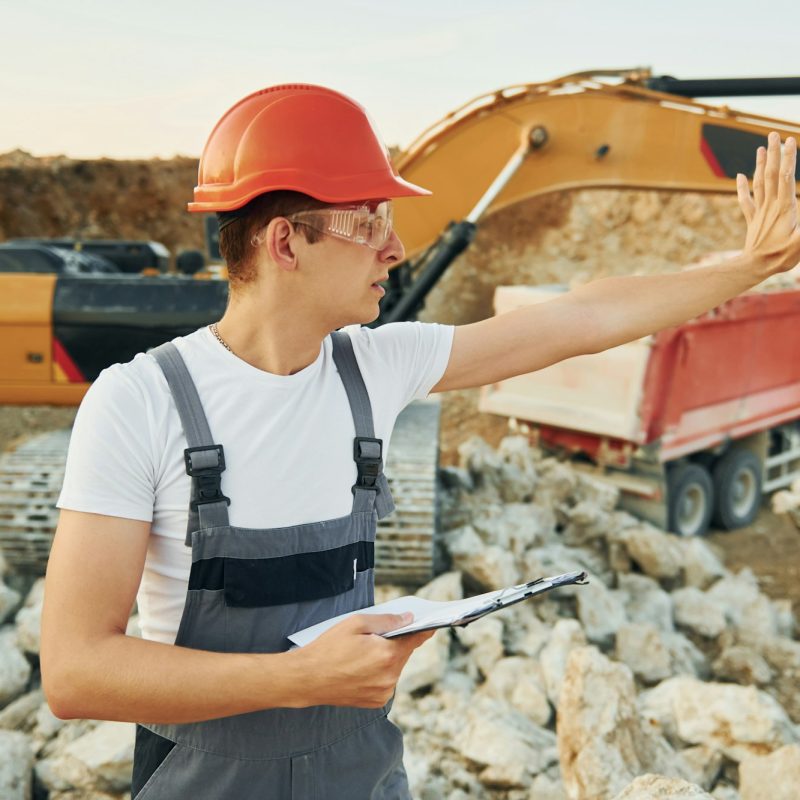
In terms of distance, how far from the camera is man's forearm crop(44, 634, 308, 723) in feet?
4.24

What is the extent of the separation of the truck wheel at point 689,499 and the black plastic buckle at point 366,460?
6451 mm

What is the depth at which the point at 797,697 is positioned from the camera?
484cm

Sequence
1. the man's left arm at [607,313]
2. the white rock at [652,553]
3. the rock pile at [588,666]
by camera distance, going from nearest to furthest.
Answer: the man's left arm at [607,313] → the rock pile at [588,666] → the white rock at [652,553]

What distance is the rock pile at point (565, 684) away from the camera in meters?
3.12

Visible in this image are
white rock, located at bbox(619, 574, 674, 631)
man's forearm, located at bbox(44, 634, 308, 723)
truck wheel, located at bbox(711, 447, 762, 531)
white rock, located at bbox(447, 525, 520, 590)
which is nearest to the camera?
man's forearm, located at bbox(44, 634, 308, 723)

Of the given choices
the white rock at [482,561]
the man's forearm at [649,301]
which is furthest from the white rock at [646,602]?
the man's forearm at [649,301]

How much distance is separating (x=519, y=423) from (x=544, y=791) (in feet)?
17.1

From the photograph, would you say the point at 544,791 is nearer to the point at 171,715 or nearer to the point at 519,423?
the point at 171,715

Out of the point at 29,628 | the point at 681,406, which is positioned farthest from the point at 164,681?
the point at 681,406

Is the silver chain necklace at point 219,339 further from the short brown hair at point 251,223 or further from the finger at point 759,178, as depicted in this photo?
the finger at point 759,178

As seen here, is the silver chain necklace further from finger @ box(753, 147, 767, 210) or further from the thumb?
finger @ box(753, 147, 767, 210)

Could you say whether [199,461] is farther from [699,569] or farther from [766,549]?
[766,549]

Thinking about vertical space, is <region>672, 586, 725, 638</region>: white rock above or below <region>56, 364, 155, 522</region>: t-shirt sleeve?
below

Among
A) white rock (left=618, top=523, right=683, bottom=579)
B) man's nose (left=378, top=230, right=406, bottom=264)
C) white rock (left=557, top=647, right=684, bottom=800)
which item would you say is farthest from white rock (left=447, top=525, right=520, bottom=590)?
man's nose (left=378, top=230, right=406, bottom=264)
